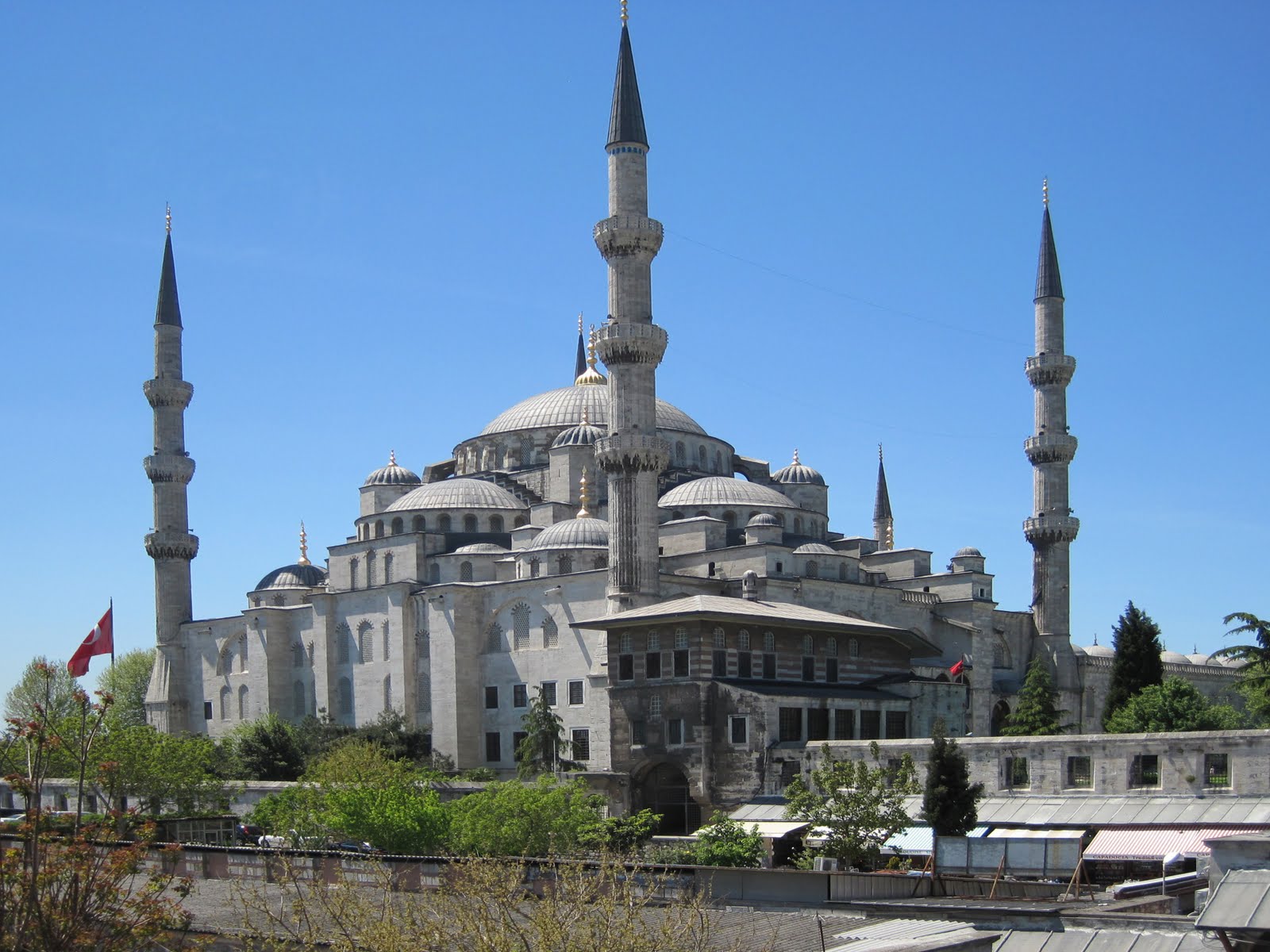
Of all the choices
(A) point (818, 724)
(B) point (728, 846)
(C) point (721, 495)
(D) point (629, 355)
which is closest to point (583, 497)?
(C) point (721, 495)

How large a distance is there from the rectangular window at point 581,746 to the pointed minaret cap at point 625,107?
45.0ft

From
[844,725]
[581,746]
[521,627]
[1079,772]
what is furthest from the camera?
[521,627]

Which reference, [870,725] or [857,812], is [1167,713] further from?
[857,812]

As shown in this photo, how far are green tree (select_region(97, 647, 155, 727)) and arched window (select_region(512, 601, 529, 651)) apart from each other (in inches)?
698

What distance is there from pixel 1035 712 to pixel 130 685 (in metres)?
34.6

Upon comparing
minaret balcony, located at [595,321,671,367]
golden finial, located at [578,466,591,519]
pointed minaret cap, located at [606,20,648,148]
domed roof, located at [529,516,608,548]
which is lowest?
domed roof, located at [529,516,608,548]

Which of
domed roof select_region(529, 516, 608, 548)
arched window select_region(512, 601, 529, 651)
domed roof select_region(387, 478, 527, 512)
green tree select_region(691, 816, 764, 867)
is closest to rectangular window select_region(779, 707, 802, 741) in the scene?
green tree select_region(691, 816, 764, 867)

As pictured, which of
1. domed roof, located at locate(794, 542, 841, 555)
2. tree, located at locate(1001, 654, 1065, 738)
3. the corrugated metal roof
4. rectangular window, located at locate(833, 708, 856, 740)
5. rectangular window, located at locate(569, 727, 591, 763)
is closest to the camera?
the corrugated metal roof

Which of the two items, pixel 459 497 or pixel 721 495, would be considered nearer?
pixel 721 495

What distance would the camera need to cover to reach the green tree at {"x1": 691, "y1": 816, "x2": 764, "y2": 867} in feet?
72.0

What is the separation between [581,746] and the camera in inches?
1521

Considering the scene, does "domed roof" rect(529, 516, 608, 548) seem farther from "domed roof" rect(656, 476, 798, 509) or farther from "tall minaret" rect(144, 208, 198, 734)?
"tall minaret" rect(144, 208, 198, 734)

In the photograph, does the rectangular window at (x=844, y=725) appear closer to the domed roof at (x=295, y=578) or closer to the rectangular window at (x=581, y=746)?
the rectangular window at (x=581, y=746)

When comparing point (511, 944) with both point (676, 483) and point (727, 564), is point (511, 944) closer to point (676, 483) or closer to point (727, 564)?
point (727, 564)
